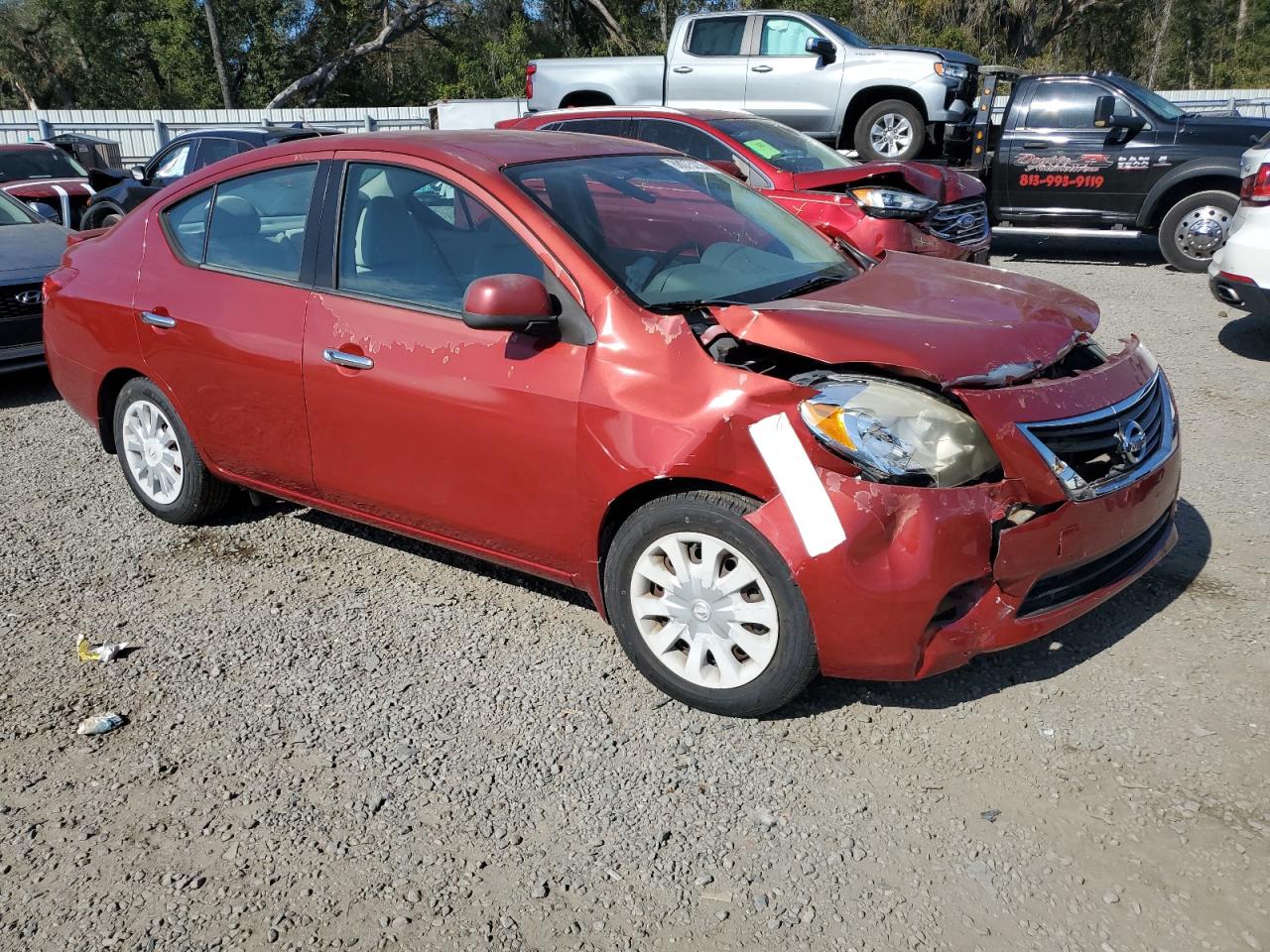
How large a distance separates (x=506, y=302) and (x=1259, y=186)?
595 centimetres

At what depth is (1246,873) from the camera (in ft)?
8.38

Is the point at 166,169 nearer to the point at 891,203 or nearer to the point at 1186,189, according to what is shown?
the point at 891,203

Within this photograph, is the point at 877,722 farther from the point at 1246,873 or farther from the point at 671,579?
the point at 1246,873

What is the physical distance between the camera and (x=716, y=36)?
13.6 meters

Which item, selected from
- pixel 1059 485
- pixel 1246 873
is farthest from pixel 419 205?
pixel 1246 873

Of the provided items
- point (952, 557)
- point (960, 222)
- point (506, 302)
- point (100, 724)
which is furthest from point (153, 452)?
point (960, 222)

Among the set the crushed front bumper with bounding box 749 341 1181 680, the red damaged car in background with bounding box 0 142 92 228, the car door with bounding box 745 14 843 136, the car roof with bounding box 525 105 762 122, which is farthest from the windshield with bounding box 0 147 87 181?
the crushed front bumper with bounding box 749 341 1181 680

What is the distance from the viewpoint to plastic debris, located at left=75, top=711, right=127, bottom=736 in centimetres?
334

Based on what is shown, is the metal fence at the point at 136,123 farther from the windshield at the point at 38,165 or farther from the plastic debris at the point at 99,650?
the plastic debris at the point at 99,650

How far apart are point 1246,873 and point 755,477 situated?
155 cm

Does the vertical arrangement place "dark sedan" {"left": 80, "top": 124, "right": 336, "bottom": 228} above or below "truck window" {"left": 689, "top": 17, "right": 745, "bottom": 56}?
below

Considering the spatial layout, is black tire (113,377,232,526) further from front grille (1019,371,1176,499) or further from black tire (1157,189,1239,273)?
black tire (1157,189,1239,273)

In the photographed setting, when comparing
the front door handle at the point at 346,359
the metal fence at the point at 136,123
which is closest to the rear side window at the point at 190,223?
the front door handle at the point at 346,359

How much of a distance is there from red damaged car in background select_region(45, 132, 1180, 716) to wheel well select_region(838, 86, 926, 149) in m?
9.37
